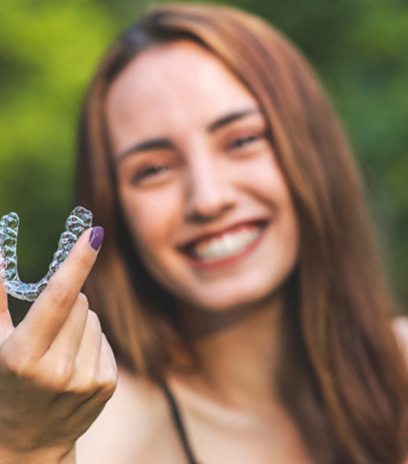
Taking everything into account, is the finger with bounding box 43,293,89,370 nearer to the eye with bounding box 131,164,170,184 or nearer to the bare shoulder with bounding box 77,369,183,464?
the bare shoulder with bounding box 77,369,183,464

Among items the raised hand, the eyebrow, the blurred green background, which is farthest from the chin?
the blurred green background

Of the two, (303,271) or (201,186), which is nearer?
(201,186)

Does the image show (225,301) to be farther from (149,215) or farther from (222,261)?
(149,215)

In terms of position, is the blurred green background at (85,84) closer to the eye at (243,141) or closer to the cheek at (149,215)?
the eye at (243,141)

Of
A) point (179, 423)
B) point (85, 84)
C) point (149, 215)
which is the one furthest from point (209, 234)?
point (85, 84)

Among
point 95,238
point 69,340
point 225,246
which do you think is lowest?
point 225,246

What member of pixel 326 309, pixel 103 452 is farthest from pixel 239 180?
pixel 103 452

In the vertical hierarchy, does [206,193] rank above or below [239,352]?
above

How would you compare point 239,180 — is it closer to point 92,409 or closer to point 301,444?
point 301,444

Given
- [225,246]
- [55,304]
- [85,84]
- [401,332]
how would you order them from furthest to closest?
[85,84] < [401,332] < [225,246] < [55,304]
